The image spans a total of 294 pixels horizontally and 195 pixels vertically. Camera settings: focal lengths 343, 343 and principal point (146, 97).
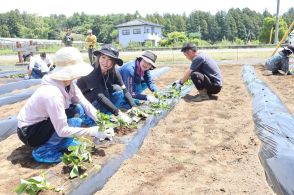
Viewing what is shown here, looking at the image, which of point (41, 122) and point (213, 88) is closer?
point (41, 122)

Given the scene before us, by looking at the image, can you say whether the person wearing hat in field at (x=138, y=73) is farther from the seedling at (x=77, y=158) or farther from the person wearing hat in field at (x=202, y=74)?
the seedling at (x=77, y=158)

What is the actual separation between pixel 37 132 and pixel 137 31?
215ft

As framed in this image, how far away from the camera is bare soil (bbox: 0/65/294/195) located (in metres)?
2.94

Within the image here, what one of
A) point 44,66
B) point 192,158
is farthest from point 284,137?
point 44,66

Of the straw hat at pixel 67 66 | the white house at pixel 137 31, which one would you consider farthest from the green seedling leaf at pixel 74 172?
the white house at pixel 137 31

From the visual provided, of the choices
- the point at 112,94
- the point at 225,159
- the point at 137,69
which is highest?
the point at 137,69

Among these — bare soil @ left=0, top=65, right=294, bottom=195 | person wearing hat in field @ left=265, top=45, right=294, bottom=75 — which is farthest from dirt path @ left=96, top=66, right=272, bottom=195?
person wearing hat in field @ left=265, top=45, right=294, bottom=75

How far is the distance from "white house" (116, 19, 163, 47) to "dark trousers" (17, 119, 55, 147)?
208ft

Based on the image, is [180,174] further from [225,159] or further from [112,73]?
[112,73]

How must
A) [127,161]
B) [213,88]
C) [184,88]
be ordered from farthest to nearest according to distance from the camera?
1. [184,88]
2. [213,88]
3. [127,161]

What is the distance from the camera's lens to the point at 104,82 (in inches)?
183

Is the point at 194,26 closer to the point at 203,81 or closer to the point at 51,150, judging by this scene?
the point at 203,81

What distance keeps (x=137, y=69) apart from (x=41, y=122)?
2345mm

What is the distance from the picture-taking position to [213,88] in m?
6.44
